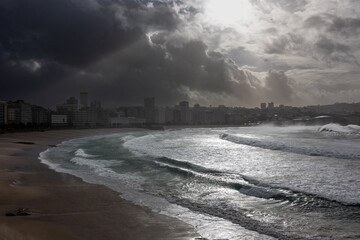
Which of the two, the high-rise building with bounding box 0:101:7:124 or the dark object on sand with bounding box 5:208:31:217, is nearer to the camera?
the dark object on sand with bounding box 5:208:31:217

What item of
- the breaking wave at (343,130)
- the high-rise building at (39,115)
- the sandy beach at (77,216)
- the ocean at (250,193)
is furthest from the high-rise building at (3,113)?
the sandy beach at (77,216)

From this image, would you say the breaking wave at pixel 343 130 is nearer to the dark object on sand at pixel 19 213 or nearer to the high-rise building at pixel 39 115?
the dark object on sand at pixel 19 213

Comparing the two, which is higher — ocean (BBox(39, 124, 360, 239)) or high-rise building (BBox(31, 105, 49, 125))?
high-rise building (BBox(31, 105, 49, 125))

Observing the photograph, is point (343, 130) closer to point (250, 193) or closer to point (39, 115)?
point (250, 193)

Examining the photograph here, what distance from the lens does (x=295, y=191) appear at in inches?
439

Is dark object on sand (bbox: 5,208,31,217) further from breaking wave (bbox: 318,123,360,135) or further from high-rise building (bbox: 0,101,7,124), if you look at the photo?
high-rise building (bbox: 0,101,7,124)

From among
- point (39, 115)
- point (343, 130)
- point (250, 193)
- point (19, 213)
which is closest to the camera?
point (19, 213)

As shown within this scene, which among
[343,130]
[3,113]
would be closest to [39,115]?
[3,113]

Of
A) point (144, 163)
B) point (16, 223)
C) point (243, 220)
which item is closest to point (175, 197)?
point (243, 220)

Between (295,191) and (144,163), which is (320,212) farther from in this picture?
(144,163)

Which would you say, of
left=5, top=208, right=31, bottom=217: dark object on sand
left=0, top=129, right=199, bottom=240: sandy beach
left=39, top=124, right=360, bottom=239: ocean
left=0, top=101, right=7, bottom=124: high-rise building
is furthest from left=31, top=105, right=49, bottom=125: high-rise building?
left=5, top=208, right=31, bottom=217: dark object on sand

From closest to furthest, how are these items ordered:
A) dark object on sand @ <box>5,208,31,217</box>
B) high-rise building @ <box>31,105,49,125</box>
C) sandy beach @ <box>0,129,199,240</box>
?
sandy beach @ <box>0,129,199,240</box>, dark object on sand @ <box>5,208,31,217</box>, high-rise building @ <box>31,105,49,125</box>

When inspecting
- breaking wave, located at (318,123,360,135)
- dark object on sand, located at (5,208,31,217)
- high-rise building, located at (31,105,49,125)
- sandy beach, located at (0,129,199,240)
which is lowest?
breaking wave, located at (318,123,360,135)

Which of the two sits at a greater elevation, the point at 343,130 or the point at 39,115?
the point at 39,115
